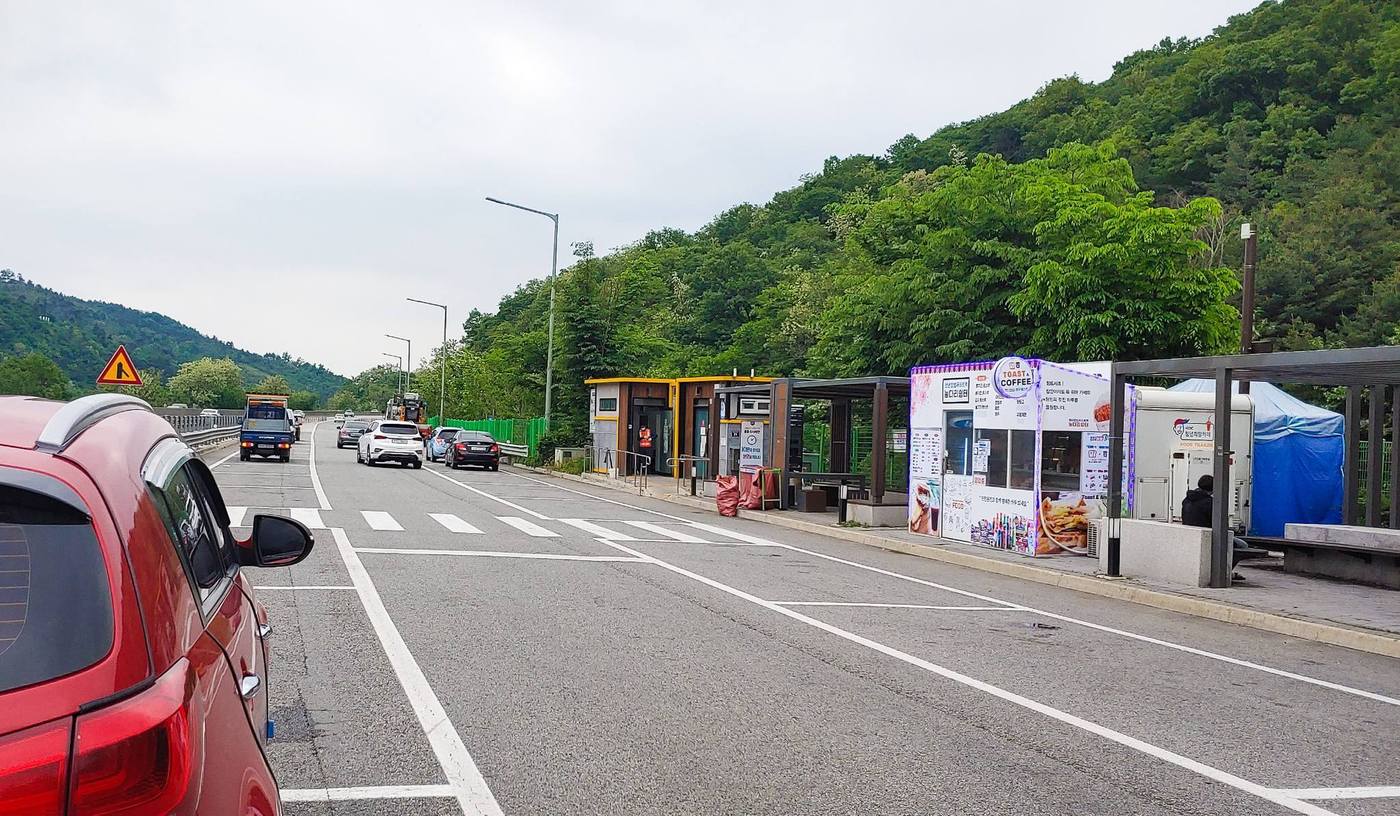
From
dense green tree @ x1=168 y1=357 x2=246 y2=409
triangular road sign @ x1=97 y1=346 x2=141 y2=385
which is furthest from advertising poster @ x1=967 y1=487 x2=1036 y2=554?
dense green tree @ x1=168 y1=357 x2=246 y2=409

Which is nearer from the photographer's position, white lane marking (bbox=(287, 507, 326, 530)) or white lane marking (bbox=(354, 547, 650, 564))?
white lane marking (bbox=(354, 547, 650, 564))

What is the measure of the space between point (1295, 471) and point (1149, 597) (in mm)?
10440

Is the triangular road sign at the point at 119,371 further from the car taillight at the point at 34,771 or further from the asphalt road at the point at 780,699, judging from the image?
the car taillight at the point at 34,771

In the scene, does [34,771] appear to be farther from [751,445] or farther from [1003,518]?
[751,445]

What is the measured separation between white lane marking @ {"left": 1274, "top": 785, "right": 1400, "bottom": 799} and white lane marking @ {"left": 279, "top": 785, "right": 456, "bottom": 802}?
419 cm

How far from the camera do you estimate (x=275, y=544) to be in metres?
4.57

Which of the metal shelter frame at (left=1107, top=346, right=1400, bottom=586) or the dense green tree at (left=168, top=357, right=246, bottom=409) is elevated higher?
the dense green tree at (left=168, top=357, right=246, bottom=409)

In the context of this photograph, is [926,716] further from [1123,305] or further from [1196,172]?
[1196,172]

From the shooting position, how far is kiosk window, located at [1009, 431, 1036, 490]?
1816cm

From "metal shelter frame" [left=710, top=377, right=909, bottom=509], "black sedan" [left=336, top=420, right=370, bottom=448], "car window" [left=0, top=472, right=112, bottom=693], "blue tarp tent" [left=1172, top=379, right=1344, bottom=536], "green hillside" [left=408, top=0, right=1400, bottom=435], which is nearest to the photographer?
"car window" [left=0, top=472, right=112, bottom=693]

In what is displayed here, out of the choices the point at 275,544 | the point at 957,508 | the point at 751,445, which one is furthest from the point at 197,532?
the point at 751,445

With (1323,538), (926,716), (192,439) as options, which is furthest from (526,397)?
(926,716)

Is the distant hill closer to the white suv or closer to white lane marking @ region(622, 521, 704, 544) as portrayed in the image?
the white suv

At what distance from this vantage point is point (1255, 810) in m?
Answer: 5.48
